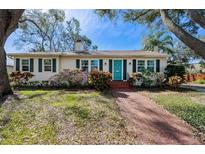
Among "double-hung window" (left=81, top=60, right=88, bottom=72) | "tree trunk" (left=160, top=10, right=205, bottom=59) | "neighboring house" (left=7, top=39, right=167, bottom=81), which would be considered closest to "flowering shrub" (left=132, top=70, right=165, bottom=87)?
"neighboring house" (left=7, top=39, right=167, bottom=81)

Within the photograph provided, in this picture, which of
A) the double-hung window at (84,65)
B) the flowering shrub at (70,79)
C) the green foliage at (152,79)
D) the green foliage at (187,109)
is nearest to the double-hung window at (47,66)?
the double-hung window at (84,65)

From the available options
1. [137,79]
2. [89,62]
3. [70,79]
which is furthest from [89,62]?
[137,79]

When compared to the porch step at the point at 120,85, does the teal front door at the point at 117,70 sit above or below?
above

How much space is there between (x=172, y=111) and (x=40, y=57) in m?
12.2

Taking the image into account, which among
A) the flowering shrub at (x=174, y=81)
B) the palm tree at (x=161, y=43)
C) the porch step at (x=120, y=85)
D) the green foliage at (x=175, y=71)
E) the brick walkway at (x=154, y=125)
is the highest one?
the palm tree at (x=161, y=43)

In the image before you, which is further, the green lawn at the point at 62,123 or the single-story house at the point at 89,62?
the single-story house at the point at 89,62

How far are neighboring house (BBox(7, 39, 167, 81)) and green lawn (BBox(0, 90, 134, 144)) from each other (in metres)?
8.78

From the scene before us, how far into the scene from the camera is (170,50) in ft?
120

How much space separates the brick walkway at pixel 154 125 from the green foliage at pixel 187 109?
0.96ft

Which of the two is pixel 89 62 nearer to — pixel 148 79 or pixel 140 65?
pixel 140 65

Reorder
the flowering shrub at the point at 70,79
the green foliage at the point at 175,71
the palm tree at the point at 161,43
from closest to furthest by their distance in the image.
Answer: the flowering shrub at the point at 70,79 < the green foliage at the point at 175,71 < the palm tree at the point at 161,43

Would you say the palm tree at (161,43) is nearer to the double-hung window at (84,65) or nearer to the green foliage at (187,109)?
the double-hung window at (84,65)

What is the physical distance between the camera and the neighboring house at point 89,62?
20.6 metres
